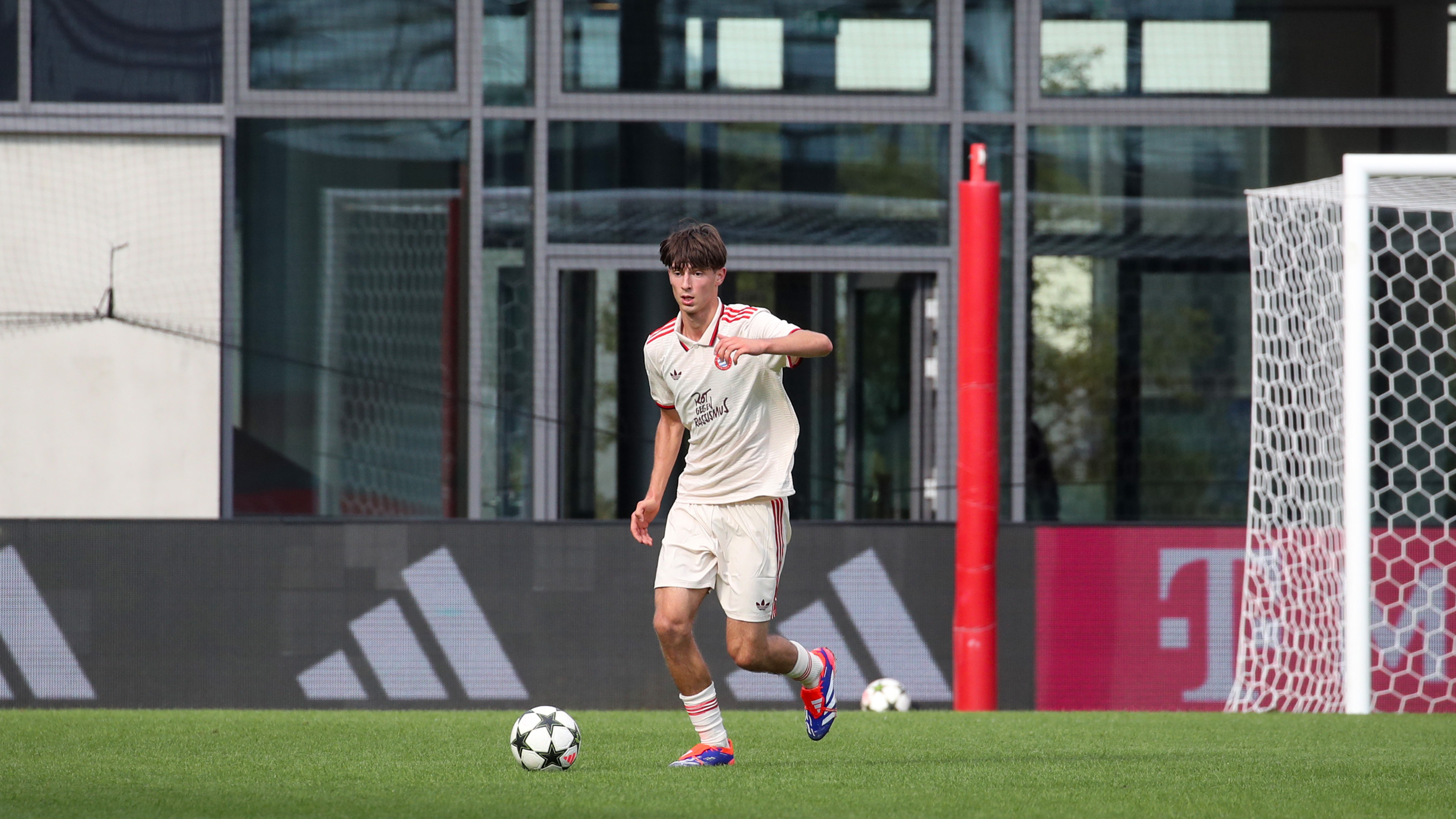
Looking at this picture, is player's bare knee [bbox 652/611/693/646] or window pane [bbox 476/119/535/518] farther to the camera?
window pane [bbox 476/119/535/518]

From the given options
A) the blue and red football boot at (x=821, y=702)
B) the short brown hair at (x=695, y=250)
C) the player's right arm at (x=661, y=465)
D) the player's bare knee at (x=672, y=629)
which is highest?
the short brown hair at (x=695, y=250)

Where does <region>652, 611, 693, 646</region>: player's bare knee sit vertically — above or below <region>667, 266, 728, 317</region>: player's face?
below

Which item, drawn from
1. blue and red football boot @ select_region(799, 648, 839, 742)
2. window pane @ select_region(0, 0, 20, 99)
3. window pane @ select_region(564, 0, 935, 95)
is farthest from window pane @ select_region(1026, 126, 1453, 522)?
window pane @ select_region(0, 0, 20, 99)

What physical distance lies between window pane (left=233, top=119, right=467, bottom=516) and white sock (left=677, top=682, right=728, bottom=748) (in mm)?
4993

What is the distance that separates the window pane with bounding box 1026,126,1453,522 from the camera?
33.8ft

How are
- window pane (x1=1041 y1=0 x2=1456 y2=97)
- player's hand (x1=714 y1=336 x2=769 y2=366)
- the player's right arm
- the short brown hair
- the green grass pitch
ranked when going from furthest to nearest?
window pane (x1=1041 y1=0 x2=1456 y2=97) < the player's right arm < the short brown hair < player's hand (x1=714 y1=336 x2=769 y2=366) < the green grass pitch

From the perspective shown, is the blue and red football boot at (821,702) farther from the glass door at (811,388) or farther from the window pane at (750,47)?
the window pane at (750,47)

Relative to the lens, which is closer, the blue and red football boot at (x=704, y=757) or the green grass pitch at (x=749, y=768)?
the green grass pitch at (x=749, y=768)

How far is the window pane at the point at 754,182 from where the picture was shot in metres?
10.2

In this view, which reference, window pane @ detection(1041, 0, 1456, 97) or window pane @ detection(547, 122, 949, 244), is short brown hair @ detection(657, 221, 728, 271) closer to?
window pane @ detection(547, 122, 949, 244)

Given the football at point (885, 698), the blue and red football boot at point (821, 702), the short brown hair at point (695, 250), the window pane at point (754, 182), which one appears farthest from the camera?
the window pane at point (754, 182)

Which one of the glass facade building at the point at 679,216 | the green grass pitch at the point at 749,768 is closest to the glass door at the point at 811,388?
the glass facade building at the point at 679,216

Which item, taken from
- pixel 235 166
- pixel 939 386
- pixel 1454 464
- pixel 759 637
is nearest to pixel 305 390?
pixel 235 166

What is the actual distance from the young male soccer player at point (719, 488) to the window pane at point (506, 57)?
5.08 m
